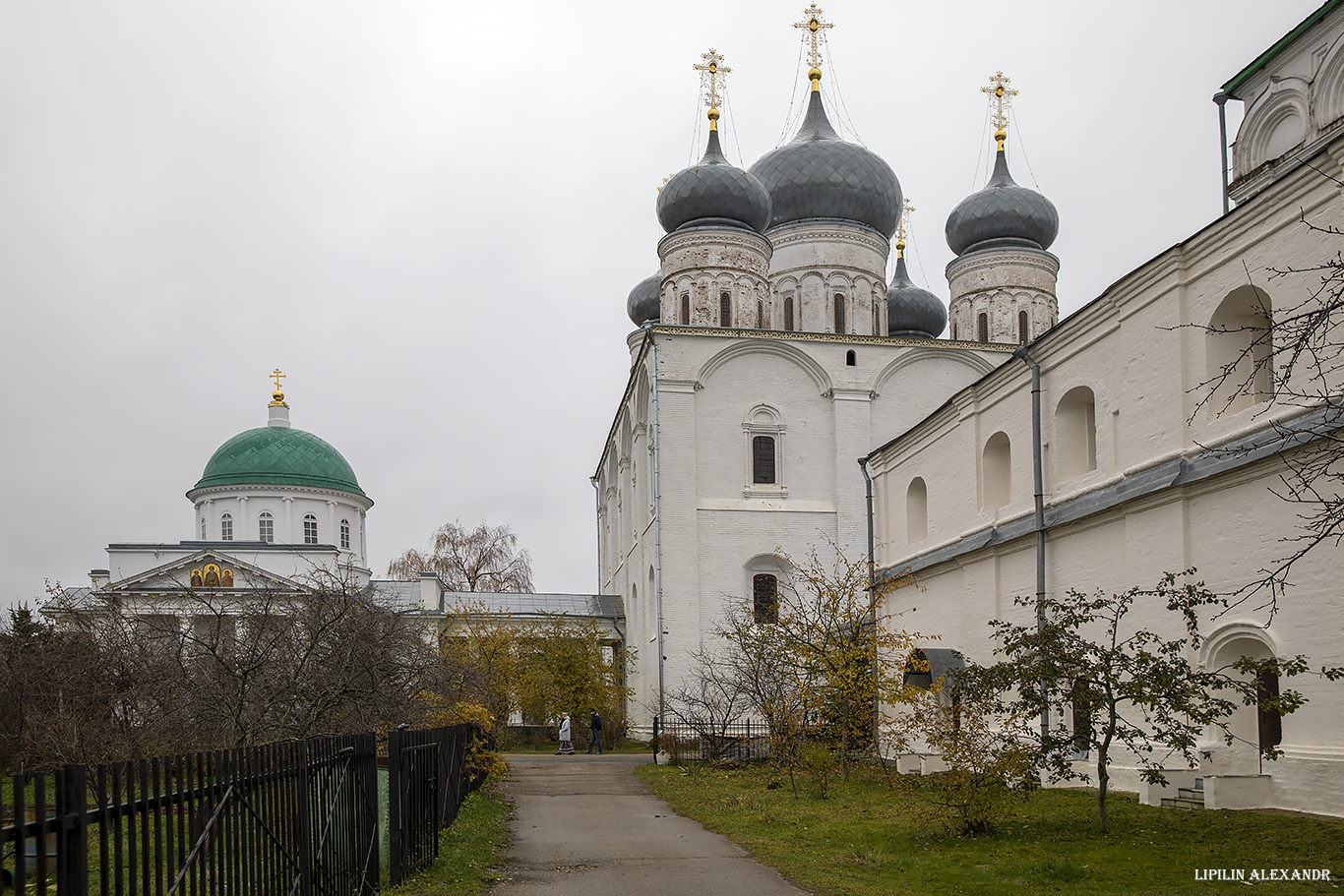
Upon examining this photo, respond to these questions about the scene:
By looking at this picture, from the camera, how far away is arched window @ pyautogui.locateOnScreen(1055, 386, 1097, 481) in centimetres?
1577

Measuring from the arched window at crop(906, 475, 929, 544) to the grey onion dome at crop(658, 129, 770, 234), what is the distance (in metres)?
13.5

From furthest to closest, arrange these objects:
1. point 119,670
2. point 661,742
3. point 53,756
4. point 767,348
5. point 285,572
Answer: point 285,572
point 767,348
point 661,742
point 119,670
point 53,756

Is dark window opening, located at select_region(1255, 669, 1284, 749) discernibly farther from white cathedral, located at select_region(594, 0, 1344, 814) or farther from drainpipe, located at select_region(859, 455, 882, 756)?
drainpipe, located at select_region(859, 455, 882, 756)

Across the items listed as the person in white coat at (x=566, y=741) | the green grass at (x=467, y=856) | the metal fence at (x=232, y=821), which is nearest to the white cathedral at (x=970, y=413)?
the person in white coat at (x=566, y=741)

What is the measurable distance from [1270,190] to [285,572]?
3848cm

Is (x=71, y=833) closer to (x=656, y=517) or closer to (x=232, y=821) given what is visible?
(x=232, y=821)

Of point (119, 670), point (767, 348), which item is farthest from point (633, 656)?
point (119, 670)

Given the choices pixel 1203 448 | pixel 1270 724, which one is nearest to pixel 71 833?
pixel 1203 448

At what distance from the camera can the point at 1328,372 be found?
34.6ft

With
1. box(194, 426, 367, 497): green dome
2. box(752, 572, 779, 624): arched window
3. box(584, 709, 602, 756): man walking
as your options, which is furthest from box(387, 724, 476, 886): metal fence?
box(194, 426, 367, 497): green dome

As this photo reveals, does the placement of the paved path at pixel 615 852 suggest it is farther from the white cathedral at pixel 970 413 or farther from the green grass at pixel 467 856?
the white cathedral at pixel 970 413

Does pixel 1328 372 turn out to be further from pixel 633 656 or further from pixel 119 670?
pixel 633 656

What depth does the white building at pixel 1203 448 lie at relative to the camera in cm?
1077

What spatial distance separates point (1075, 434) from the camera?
16.0 meters
